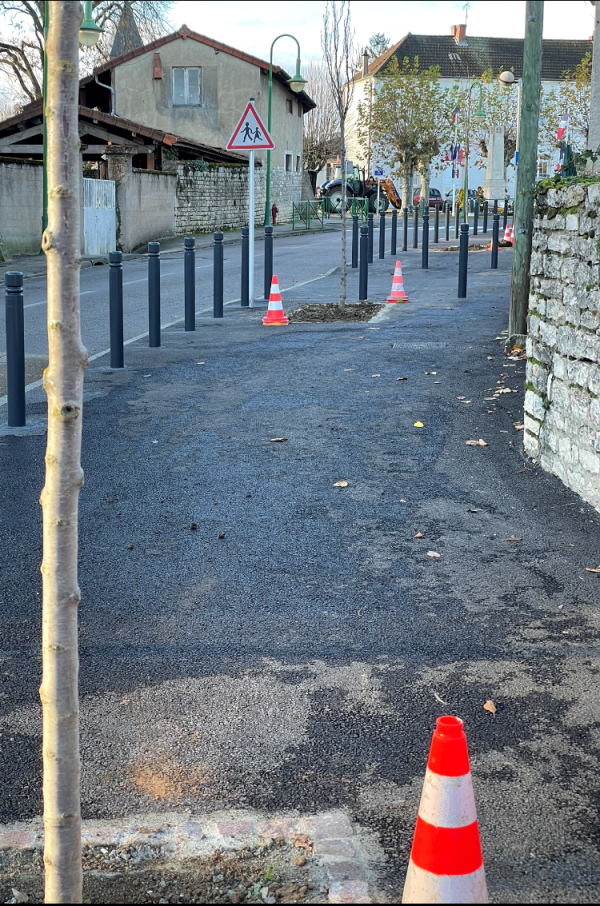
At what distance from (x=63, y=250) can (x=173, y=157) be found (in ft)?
122

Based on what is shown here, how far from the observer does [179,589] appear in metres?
4.64

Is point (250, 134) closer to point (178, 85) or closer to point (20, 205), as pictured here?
point (20, 205)

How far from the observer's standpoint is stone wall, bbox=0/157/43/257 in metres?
25.8

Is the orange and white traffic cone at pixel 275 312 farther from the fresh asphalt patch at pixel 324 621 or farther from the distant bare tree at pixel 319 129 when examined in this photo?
the distant bare tree at pixel 319 129

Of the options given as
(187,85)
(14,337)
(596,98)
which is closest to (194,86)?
(187,85)

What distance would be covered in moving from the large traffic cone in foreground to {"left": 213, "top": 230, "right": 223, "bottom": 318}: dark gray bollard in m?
11.6

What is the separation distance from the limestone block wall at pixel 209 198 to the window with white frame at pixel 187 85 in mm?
5547

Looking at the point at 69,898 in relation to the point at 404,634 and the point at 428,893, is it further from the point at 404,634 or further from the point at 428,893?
the point at 404,634

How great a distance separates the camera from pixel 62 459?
2154 mm

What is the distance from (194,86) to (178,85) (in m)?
0.72

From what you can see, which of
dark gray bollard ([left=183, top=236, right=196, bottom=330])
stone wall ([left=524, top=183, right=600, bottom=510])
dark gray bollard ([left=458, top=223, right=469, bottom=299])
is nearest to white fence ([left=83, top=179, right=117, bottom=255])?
dark gray bollard ([left=458, top=223, right=469, bottom=299])

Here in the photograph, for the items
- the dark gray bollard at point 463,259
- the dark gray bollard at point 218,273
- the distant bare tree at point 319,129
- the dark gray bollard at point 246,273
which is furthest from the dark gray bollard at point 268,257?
the distant bare tree at point 319,129

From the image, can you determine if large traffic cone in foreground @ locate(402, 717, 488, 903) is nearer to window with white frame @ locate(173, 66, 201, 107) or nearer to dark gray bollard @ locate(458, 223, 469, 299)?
dark gray bollard @ locate(458, 223, 469, 299)

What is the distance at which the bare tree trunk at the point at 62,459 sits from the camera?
202 cm
